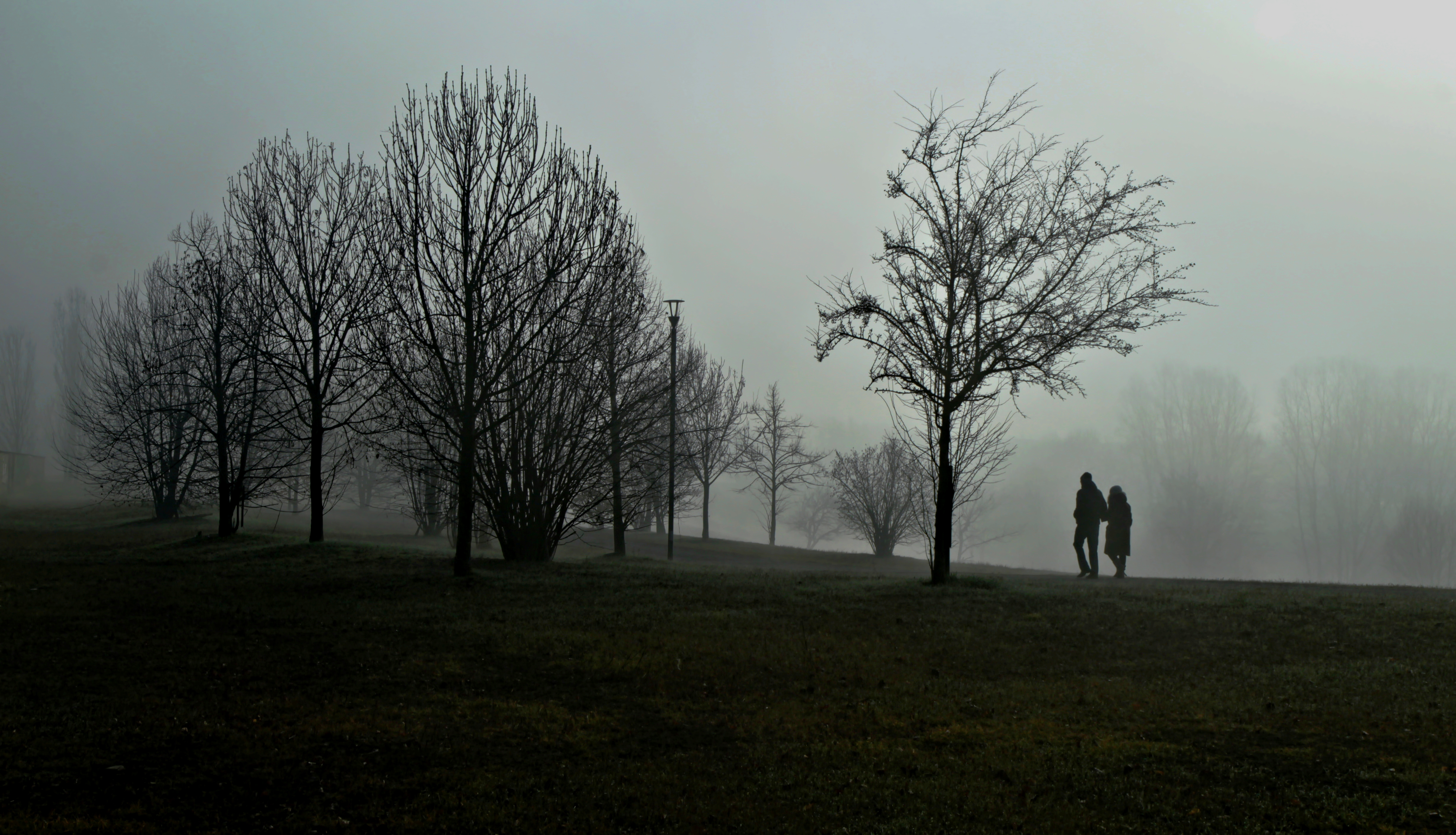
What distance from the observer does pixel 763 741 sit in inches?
260

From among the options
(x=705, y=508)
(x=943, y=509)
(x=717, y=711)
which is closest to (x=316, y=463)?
(x=943, y=509)

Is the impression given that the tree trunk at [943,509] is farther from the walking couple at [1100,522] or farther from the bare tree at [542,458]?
the bare tree at [542,458]

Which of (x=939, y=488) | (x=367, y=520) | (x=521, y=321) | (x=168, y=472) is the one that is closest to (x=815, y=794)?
(x=939, y=488)

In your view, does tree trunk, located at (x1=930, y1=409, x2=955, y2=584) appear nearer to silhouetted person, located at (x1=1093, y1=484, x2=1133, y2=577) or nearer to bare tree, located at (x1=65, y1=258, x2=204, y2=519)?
silhouetted person, located at (x1=1093, y1=484, x2=1133, y2=577)

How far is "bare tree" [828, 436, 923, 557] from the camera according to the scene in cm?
3638

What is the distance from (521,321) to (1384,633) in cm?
1286

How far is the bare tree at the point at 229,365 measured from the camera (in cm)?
2372

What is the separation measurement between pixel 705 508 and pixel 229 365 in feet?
74.2

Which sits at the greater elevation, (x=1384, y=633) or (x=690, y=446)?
(x=690, y=446)

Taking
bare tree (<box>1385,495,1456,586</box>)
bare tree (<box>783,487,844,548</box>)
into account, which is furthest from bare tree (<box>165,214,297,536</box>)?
bare tree (<box>1385,495,1456,586</box>)

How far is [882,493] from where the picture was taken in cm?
3972

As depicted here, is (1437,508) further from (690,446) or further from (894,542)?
(690,446)

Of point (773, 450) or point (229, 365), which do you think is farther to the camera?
point (773, 450)

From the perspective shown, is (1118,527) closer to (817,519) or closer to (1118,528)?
(1118,528)
